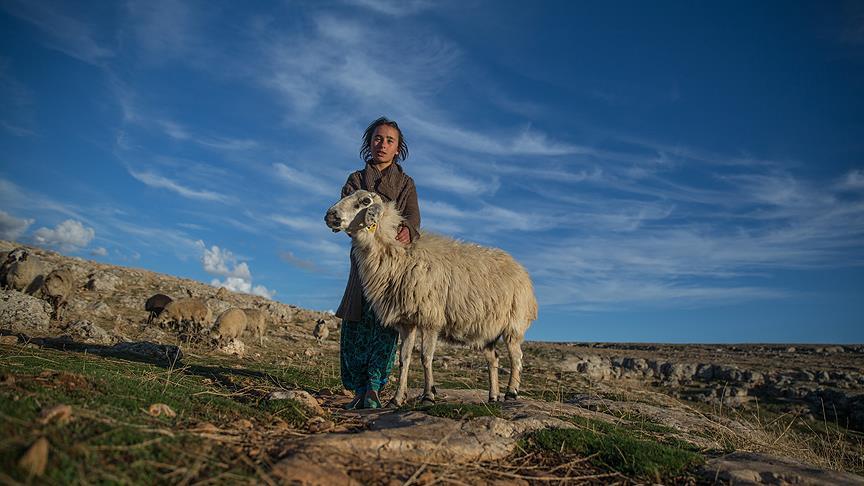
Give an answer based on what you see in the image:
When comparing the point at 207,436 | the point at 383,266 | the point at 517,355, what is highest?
the point at 383,266

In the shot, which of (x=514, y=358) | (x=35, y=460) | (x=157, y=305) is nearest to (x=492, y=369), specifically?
(x=514, y=358)

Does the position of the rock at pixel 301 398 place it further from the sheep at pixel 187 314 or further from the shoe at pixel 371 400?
the sheep at pixel 187 314

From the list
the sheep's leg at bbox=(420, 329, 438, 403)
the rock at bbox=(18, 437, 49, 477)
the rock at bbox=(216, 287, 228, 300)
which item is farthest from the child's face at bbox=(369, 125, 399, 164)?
the rock at bbox=(216, 287, 228, 300)

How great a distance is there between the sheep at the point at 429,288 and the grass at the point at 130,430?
2.28 m

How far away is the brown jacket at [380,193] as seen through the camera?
27.0ft

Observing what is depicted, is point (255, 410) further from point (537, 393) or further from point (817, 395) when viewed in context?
point (817, 395)

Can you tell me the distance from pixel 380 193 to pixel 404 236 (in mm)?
775

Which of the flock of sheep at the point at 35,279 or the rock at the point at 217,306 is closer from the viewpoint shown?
the flock of sheep at the point at 35,279

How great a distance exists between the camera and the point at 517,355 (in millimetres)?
8859

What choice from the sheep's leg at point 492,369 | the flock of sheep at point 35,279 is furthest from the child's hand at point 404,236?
the flock of sheep at point 35,279

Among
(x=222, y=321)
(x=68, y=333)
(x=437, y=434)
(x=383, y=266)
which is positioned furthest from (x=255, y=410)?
(x=222, y=321)

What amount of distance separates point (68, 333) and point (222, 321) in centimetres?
458

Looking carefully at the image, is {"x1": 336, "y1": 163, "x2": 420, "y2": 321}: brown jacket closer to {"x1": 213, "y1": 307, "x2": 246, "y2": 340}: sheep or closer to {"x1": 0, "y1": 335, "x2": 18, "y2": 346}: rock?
{"x1": 0, "y1": 335, "x2": 18, "y2": 346}: rock

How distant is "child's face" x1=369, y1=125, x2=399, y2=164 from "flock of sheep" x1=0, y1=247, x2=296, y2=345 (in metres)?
10.4
